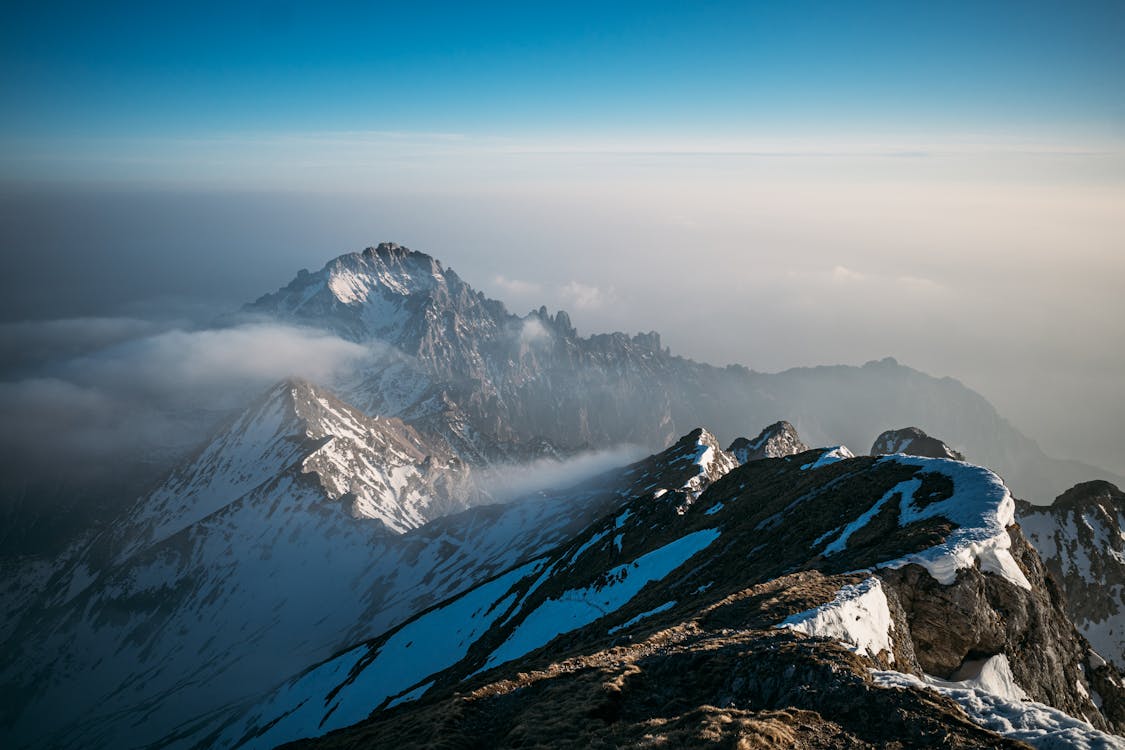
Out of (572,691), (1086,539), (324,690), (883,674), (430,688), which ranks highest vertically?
(883,674)

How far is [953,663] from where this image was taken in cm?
2744

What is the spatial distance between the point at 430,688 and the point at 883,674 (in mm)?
56647

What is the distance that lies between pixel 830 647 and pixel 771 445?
156m

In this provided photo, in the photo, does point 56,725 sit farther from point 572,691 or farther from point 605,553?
point 572,691

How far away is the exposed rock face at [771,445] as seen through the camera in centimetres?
16725

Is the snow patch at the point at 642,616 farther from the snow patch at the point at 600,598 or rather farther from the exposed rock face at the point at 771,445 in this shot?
the exposed rock face at the point at 771,445

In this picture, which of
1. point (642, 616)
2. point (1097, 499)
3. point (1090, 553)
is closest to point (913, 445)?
point (1097, 499)

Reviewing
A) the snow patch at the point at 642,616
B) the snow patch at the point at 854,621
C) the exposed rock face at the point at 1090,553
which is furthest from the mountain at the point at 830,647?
the exposed rock face at the point at 1090,553

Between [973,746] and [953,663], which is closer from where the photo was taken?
[973,746]

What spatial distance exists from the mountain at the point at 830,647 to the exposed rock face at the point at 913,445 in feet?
382

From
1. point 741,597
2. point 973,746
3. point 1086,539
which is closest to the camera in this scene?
point 973,746

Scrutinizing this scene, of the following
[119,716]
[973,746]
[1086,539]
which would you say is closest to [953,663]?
[973,746]

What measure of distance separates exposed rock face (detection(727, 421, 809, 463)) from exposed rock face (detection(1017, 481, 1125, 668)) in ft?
188

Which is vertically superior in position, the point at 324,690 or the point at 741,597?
the point at 741,597
